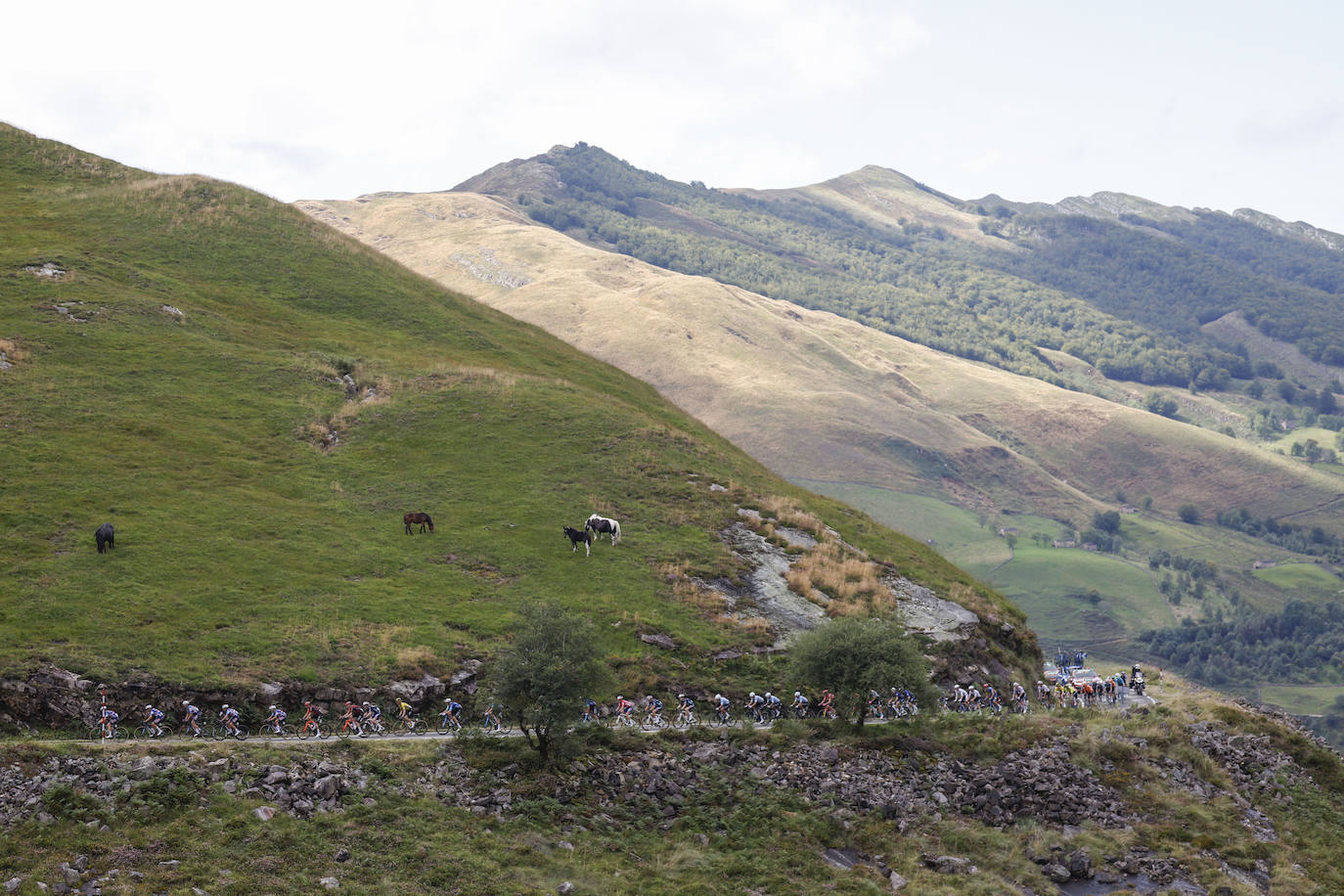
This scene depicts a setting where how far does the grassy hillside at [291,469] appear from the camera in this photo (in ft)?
121

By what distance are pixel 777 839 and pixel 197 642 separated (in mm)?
21698

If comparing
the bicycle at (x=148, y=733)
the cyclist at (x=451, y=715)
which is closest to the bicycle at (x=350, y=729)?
the cyclist at (x=451, y=715)

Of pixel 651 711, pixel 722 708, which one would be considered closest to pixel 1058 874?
pixel 722 708

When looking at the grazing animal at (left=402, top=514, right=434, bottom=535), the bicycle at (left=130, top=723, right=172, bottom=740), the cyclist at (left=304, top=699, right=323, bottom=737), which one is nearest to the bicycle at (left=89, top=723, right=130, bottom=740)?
the bicycle at (left=130, top=723, right=172, bottom=740)

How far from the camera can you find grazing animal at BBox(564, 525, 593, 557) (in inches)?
1955

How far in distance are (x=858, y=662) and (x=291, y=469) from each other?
32.5 meters

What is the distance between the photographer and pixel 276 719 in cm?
3191

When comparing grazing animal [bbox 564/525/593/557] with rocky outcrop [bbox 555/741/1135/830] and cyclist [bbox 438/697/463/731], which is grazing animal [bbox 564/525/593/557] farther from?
rocky outcrop [bbox 555/741/1135/830]

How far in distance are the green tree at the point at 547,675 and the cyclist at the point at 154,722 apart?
10474 millimetres

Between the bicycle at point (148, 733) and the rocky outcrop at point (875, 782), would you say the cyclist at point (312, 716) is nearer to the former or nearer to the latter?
the bicycle at point (148, 733)

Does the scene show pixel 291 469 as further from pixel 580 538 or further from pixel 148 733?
pixel 148 733

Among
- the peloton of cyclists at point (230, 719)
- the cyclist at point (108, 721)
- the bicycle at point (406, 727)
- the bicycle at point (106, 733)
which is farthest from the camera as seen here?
the bicycle at point (406, 727)

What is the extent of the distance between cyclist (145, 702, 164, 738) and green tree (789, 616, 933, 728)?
23867 mm

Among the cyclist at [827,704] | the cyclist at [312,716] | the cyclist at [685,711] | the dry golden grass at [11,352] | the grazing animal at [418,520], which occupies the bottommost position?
the cyclist at [312,716]
